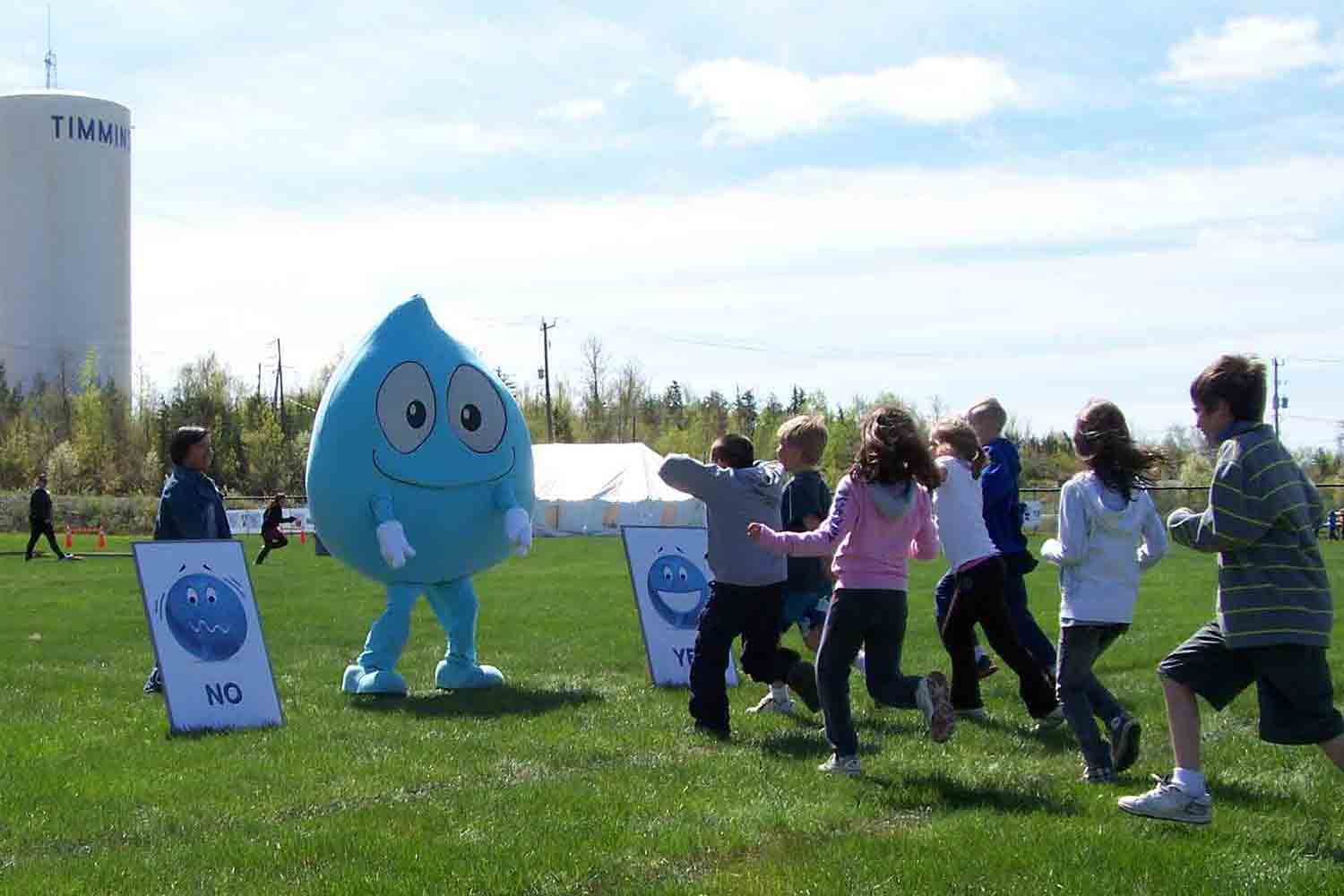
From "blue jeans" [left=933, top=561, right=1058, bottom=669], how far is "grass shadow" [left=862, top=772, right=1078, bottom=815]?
193 cm

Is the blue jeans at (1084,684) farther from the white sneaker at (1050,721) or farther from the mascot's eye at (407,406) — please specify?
the mascot's eye at (407,406)

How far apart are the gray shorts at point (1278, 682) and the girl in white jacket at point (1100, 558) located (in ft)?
3.18

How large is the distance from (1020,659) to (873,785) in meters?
2.04

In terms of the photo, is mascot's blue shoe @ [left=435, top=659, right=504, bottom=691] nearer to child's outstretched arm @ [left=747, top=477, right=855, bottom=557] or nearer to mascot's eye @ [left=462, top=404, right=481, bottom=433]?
mascot's eye @ [left=462, top=404, right=481, bottom=433]

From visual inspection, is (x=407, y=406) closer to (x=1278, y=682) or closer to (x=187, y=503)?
Answer: (x=187, y=503)

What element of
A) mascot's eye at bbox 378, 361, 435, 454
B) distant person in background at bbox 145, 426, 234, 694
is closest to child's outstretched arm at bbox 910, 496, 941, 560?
mascot's eye at bbox 378, 361, 435, 454

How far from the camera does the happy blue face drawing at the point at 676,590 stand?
36.9ft

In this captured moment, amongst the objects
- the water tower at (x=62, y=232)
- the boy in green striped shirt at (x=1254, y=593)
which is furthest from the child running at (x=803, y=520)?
the water tower at (x=62, y=232)

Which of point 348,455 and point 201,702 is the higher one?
point 348,455

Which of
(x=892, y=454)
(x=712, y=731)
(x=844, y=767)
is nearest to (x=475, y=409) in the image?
(x=712, y=731)

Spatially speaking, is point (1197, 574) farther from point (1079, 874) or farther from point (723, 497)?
point (1079, 874)

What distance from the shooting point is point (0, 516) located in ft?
181

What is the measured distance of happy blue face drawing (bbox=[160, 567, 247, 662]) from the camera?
365 inches

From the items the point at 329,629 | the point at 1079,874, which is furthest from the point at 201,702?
the point at 329,629
